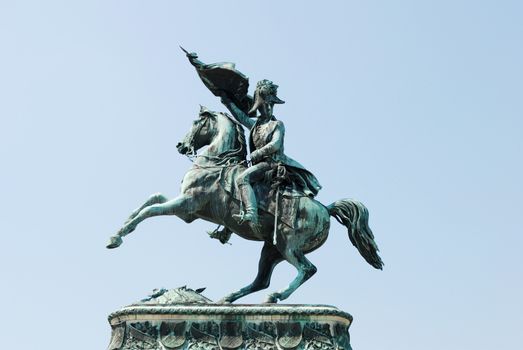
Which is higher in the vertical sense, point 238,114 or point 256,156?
point 238,114

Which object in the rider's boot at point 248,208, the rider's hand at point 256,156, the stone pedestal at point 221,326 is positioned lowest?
the stone pedestal at point 221,326

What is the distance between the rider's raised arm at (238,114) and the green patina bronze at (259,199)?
0.08 feet

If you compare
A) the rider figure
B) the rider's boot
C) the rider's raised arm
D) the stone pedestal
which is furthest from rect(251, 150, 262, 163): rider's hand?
the stone pedestal

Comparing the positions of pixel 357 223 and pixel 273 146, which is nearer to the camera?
pixel 273 146

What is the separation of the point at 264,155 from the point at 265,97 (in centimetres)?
100

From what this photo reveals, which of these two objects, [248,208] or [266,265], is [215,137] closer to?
[248,208]

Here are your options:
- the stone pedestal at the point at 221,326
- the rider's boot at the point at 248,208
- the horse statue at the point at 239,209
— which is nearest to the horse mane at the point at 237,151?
the horse statue at the point at 239,209

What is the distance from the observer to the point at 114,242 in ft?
65.1

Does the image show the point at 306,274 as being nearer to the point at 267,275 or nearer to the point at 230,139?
the point at 267,275

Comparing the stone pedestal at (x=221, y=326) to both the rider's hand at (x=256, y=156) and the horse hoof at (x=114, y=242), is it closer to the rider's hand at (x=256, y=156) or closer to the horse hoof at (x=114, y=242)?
the horse hoof at (x=114, y=242)

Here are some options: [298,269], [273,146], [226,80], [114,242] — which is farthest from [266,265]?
[226,80]

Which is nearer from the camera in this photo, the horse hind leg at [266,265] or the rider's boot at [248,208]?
the rider's boot at [248,208]

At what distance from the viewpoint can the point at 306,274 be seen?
20297mm

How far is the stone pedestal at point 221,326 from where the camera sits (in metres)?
19.2
